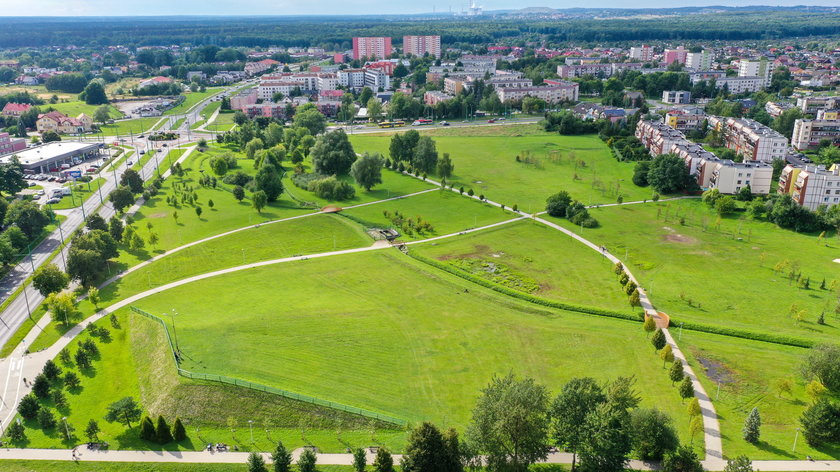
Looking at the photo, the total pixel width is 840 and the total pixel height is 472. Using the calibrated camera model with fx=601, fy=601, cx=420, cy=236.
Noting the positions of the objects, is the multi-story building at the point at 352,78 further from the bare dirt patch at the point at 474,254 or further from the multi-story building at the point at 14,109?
the bare dirt patch at the point at 474,254

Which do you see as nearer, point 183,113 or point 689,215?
point 689,215

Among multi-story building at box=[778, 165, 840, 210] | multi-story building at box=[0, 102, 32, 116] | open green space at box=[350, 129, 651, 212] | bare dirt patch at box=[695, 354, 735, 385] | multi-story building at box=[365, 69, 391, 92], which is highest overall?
multi-story building at box=[365, 69, 391, 92]

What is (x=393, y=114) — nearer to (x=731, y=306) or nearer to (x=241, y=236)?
(x=241, y=236)

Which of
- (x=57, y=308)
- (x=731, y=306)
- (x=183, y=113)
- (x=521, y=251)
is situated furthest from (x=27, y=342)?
(x=183, y=113)

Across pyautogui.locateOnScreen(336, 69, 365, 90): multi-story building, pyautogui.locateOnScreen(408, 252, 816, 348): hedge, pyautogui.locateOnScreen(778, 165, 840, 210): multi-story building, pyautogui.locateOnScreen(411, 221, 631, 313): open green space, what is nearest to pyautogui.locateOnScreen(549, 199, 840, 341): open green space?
pyautogui.locateOnScreen(408, 252, 816, 348): hedge

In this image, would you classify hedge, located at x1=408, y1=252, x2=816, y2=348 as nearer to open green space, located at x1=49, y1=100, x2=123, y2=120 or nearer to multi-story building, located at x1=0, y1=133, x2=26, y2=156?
multi-story building, located at x1=0, y1=133, x2=26, y2=156

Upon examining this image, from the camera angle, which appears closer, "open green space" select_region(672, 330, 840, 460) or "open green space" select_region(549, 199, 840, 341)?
"open green space" select_region(672, 330, 840, 460)
